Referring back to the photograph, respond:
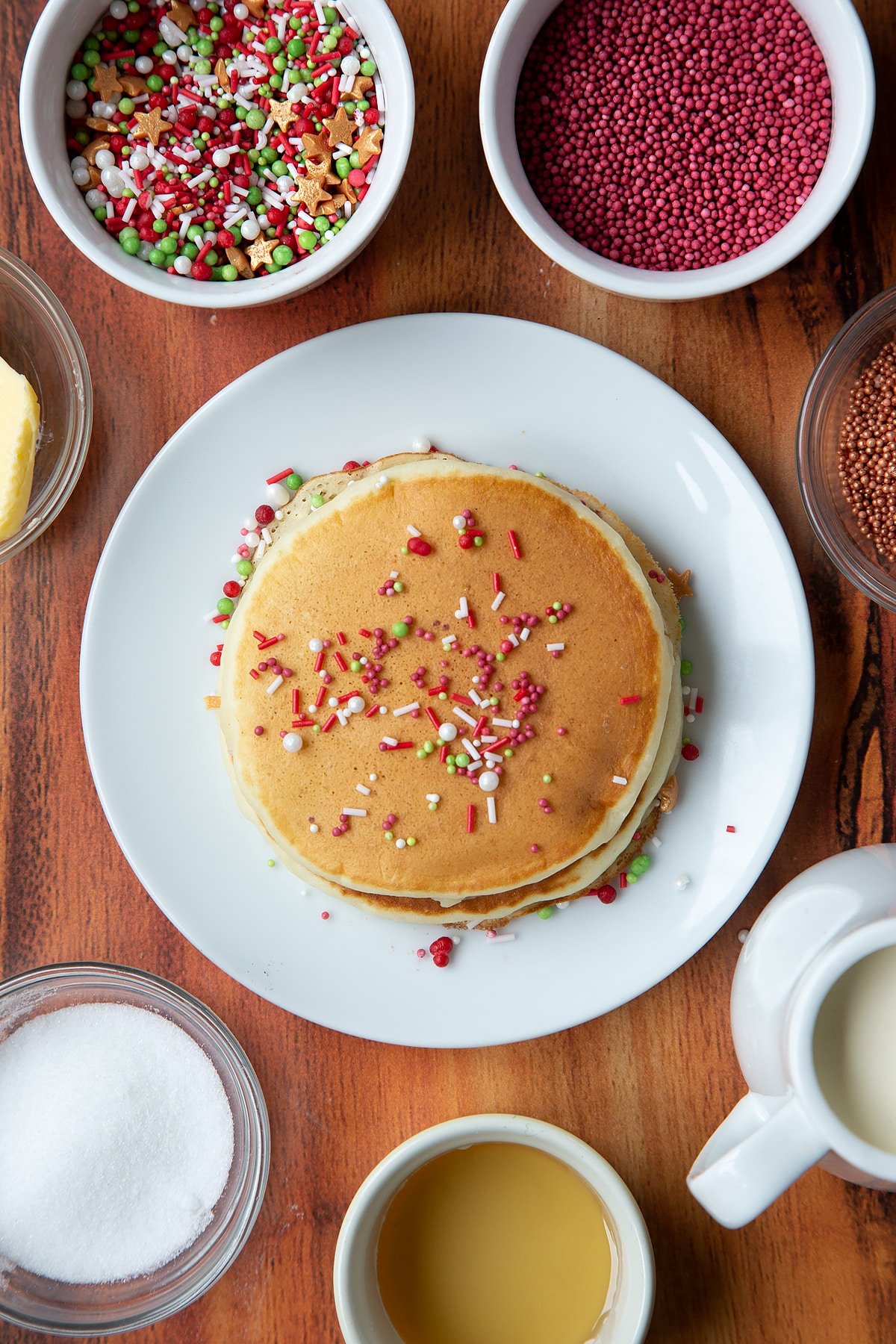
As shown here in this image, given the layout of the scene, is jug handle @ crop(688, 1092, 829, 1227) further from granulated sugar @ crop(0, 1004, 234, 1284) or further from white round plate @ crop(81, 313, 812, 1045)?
granulated sugar @ crop(0, 1004, 234, 1284)

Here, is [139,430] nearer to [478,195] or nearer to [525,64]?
[478,195]

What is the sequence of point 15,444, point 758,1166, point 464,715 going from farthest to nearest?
1. point 15,444
2. point 464,715
3. point 758,1166

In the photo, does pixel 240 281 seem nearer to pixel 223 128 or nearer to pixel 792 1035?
pixel 223 128

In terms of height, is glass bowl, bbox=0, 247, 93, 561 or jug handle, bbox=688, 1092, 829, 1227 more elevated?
glass bowl, bbox=0, 247, 93, 561

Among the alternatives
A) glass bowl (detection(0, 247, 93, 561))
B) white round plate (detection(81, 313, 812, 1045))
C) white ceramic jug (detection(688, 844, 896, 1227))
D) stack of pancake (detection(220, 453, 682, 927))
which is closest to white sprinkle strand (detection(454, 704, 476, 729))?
stack of pancake (detection(220, 453, 682, 927))

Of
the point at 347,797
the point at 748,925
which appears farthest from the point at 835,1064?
the point at 347,797

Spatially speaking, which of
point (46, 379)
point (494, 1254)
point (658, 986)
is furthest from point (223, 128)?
point (494, 1254)
